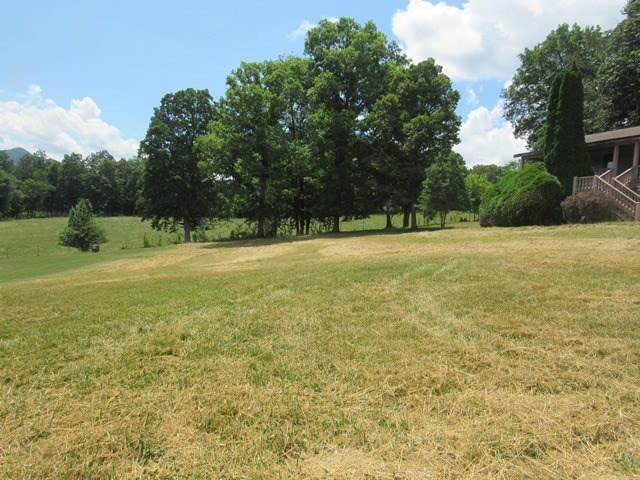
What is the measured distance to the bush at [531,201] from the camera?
17797 mm

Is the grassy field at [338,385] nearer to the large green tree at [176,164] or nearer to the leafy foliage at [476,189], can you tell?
the large green tree at [176,164]

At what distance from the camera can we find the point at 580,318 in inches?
199

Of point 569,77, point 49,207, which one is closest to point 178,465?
point 569,77

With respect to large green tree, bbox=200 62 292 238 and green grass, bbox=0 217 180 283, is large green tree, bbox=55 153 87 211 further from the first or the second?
large green tree, bbox=200 62 292 238

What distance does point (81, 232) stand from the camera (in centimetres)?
3425

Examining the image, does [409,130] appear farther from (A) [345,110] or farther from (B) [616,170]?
(B) [616,170]

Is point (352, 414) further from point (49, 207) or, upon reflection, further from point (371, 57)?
point (49, 207)

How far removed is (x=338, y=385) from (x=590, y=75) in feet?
149

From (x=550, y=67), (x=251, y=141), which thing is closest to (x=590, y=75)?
(x=550, y=67)

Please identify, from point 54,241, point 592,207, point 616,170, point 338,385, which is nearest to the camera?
point 338,385

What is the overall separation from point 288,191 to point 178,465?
26.3 m

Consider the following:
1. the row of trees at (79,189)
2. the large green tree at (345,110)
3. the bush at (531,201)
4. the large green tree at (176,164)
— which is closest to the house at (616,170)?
the bush at (531,201)

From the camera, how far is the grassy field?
2.65m

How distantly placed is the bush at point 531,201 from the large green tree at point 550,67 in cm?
2100
